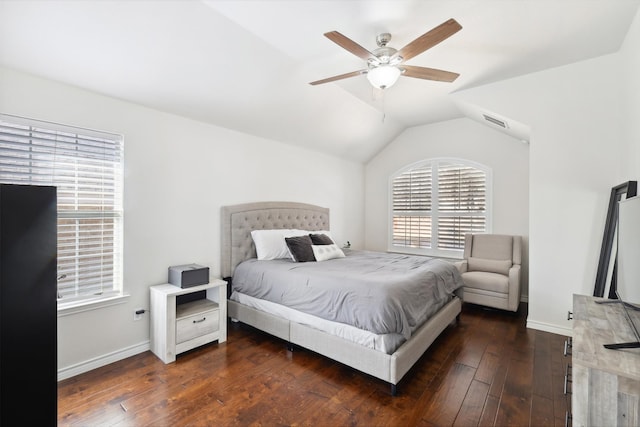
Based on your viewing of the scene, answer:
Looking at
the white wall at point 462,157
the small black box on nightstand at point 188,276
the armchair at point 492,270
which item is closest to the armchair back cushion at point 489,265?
the armchair at point 492,270

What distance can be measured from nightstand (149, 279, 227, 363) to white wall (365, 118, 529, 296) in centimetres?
353

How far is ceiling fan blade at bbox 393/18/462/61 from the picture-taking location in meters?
1.71

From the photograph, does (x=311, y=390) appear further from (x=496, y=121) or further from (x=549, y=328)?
(x=496, y=121)

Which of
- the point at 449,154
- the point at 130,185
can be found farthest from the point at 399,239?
the point at 130,185

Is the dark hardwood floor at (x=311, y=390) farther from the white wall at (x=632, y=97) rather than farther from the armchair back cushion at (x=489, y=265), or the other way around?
the white wall at (x=632, y=97)

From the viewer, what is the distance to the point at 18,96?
82.6 inches

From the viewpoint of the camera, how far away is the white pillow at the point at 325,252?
3.54 m

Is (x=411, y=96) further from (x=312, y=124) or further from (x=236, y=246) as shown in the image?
(x=236, y=246)

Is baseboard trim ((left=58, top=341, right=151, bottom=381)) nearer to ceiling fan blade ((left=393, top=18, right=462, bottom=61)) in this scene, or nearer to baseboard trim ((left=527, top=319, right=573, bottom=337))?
ceiling fan blade ((left=393, top=18, right=462, bottom=61))

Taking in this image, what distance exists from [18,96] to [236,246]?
2217 mm

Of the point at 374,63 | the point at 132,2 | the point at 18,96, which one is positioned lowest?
the point at 18,96

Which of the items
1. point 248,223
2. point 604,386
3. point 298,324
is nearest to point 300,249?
point 248,223

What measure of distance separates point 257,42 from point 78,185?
193cm

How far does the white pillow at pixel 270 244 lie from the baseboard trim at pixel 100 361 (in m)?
1.44
